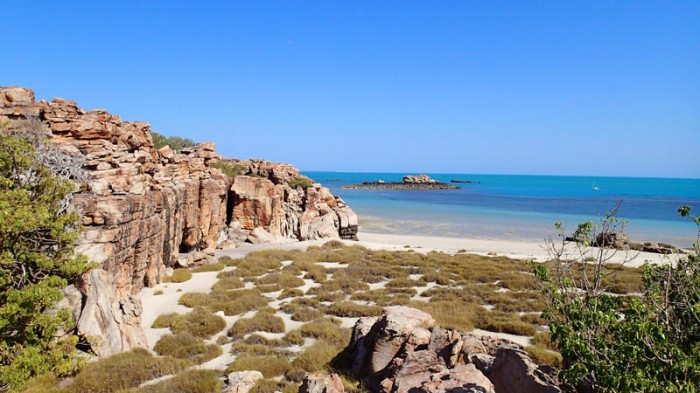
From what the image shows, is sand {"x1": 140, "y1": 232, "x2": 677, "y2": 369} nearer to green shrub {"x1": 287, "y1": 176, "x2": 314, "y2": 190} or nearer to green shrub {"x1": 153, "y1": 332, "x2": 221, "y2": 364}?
green shrub {"x1": 153, "y1": 332, "x2": 221, "y2": 364}

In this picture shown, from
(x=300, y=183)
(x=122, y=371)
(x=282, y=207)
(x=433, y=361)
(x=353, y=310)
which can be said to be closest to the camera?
(x=433, y=361)

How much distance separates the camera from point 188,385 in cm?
868

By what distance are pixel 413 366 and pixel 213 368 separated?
5648 millimetres

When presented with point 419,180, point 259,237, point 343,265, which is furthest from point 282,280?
point 419,180

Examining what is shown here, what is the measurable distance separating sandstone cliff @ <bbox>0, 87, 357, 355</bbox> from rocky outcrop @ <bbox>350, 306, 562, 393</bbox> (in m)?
7.28

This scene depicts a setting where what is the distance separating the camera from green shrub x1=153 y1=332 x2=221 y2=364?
1094 centimetres

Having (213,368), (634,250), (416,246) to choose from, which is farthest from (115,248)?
(634,250)

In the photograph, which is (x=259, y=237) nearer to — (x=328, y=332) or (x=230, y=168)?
(x=230, y=168)

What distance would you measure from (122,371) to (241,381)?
9.91 feet

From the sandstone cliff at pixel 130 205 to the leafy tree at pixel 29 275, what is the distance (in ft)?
5.96

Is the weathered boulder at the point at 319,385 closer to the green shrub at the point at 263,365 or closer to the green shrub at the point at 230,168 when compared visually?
the green shrub at the point at 263,365

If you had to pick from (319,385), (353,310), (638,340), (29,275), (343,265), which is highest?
(638,340)

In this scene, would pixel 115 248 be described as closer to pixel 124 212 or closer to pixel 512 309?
pixel 124 212

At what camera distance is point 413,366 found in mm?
7598
